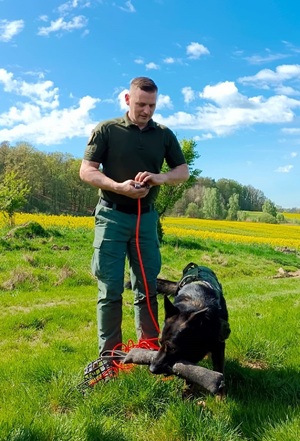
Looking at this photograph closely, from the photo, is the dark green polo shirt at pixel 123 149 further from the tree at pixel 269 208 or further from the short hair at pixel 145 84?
the tree at pixel 269 208

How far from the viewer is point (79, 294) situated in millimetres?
10930

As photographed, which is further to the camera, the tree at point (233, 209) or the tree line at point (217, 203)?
the tree at point (233, 209)

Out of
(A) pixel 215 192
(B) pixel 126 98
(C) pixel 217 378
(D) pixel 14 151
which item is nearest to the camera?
(C) pixel 217 378

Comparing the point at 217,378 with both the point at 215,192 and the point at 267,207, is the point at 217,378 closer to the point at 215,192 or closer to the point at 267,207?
the point at 215,192

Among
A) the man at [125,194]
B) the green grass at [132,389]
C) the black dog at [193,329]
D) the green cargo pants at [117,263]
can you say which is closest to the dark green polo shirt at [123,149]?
the man at [125,194]

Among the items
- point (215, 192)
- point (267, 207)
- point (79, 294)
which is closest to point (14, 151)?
point (215, 192)

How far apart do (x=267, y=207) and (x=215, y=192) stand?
44.9 feet

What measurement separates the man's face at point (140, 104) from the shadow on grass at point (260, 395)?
268 cm

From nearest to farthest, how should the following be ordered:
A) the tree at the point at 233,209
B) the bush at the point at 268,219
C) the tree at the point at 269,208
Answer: the bush at the point at 268,219, the tree at the point at 233,209, the tree at the point at 269,208

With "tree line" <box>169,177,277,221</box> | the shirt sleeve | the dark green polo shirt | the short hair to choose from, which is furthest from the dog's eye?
"tree line" <box>169,177,277,221</box>

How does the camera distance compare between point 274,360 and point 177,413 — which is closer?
point 177,413

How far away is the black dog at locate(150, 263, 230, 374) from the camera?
3.44 m

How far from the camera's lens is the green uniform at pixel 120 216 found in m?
4.48

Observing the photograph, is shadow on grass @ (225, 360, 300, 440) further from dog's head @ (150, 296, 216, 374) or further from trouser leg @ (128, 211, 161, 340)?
trouser leg @ (128, 211, 161, 340)
